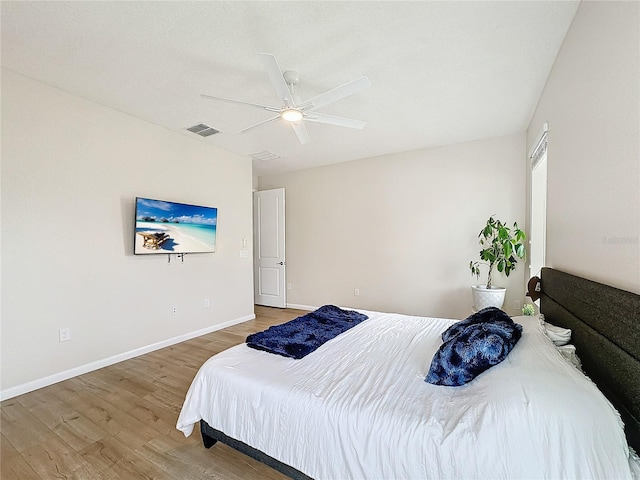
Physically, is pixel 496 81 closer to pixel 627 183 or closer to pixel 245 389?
pixel 627 183

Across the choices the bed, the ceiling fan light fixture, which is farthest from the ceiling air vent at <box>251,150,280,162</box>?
the bed

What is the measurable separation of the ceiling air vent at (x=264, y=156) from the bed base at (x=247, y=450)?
12.3 ft

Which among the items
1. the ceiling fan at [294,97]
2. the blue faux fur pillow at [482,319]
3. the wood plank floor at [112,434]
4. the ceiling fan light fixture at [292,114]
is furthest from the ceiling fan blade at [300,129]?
the wood plank floor at [112,434]

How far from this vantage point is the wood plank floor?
1.67 metres

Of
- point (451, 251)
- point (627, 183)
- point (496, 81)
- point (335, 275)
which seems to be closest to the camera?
point (627, 183)

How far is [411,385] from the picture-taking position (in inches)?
56.9

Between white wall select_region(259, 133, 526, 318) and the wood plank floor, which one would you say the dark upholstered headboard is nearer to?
the wood plank floor

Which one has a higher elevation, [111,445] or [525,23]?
[525,23]

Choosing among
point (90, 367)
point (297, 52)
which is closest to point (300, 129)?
point (297, 52)

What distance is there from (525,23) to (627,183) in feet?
4.55

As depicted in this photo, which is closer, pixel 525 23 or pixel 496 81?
pixel 525 23

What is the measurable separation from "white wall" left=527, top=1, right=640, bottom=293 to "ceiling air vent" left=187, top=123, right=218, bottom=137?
11.2 ft

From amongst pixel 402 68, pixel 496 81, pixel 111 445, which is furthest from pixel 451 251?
pixel 111 445

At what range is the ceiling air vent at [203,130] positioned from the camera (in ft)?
11.6
